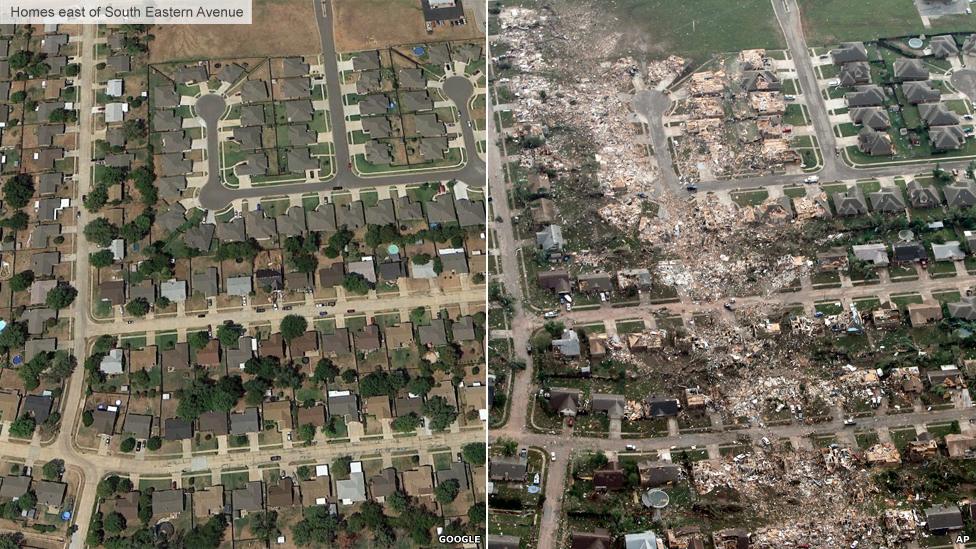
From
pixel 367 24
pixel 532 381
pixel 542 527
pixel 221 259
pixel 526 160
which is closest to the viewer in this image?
pixel 542 527

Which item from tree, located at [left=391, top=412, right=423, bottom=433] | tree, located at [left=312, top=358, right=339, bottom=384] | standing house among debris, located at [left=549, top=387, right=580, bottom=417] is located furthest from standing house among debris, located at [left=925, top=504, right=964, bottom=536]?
tree, located at [left=312, top=358, right=339, bottom=384]

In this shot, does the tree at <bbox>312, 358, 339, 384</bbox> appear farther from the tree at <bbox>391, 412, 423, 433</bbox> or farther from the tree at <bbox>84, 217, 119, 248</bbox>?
the tree at <bbox>84, 217, 119, 248</bbox>

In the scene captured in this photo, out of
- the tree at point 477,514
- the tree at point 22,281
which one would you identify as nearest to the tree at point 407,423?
the tree at point 477,514

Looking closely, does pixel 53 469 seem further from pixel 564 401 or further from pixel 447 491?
pixel 564 401

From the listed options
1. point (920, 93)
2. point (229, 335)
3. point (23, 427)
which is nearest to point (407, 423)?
point (229, 335)

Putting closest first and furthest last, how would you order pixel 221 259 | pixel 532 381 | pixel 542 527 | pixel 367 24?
pixel 542 527, pixel 532 381, pixel 221 259, pixel 367 24

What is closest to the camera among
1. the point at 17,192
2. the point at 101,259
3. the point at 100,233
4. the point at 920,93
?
the point at 101,259

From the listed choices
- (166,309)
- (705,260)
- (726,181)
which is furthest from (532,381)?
(166,309)

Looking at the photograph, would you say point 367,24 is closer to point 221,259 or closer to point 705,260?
point 221,259
